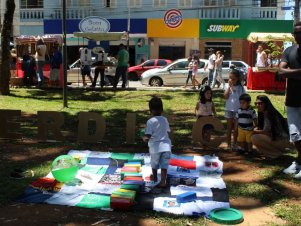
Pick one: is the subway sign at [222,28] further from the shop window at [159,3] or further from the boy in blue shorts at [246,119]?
the boy in blue shorts at [246,119]

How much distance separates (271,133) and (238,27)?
86.5ft

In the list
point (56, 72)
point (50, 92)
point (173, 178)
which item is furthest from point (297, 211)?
point (56, 72)

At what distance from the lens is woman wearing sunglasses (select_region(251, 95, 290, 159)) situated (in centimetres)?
689

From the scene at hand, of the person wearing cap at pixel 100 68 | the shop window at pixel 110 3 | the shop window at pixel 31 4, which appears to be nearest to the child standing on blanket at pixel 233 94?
the person wearing cap at pixel 100 68

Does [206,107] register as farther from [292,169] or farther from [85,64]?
[85,64]

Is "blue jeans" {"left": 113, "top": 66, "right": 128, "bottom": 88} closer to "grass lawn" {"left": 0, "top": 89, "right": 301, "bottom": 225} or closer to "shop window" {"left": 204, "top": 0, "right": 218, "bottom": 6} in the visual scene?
"grass lawn" {"left": 0, "top": 89, "right": 301, "bottom": 225}

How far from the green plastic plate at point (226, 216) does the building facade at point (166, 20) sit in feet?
90.4

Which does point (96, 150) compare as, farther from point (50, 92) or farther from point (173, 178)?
point (50, 92)

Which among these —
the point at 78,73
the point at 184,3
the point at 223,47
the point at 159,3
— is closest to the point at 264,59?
the point at 78,73

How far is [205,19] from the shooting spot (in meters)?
32.3

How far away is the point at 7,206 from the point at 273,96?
12.1 meters

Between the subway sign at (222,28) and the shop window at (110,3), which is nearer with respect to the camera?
the subway sign at (222,28)

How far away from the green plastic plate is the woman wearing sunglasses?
2292 mm

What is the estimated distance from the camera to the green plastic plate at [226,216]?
4.57 m
